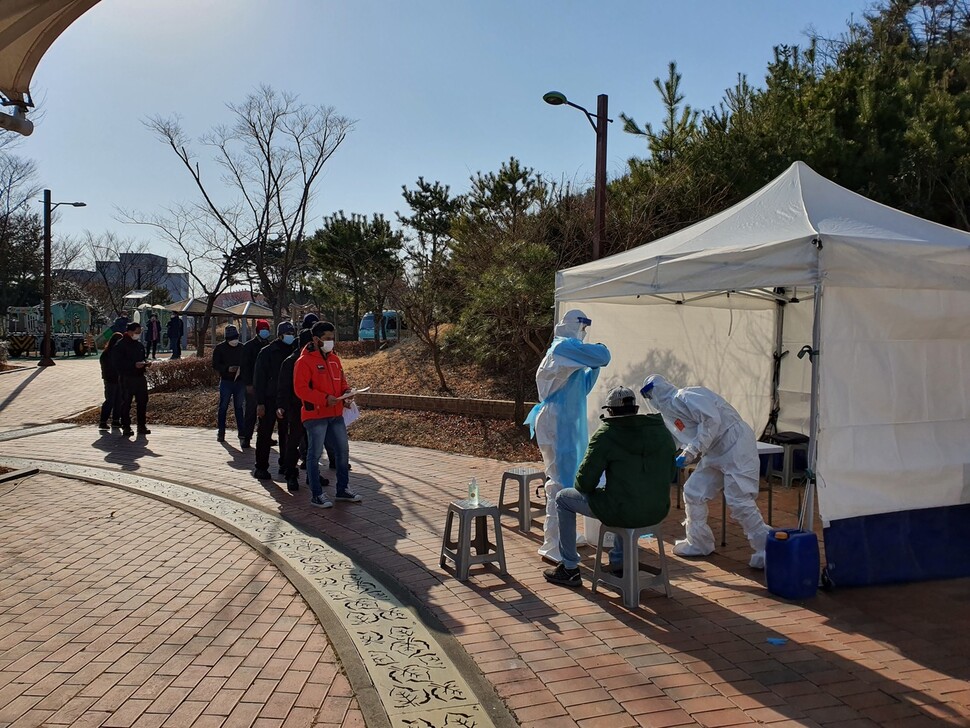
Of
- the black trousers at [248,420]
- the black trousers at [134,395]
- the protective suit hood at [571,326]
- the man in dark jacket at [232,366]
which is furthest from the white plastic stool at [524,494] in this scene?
the black trousers at [134,395]

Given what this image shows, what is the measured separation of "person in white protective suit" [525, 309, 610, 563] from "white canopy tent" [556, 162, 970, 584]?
101cm

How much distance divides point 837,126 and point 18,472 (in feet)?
44.5

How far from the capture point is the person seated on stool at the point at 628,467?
448cm

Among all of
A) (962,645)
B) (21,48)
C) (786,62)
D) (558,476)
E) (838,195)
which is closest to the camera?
(962,645)

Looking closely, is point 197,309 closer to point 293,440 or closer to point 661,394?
point 293,440

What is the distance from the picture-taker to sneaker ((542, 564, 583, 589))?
501 centimetres

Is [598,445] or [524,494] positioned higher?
[598,445]

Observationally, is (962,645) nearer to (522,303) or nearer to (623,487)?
(623,487)

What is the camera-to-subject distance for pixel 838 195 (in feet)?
19.7

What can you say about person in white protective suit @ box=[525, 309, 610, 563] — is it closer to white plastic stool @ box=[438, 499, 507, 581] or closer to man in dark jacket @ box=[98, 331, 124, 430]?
white plastic stool @ box=[438, 499, 507, 581]

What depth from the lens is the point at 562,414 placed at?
5.48 meters

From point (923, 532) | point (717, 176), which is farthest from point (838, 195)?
point (717, 176)

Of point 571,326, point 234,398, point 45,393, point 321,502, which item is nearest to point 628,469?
point 571,326

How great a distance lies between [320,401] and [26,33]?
12.6ft
